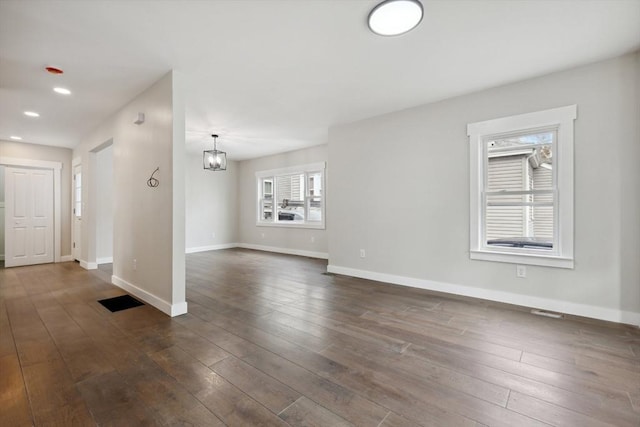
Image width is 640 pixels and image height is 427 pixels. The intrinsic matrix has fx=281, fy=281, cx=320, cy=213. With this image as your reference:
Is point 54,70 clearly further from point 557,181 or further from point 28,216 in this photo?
point 557,181

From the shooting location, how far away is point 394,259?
4355 millimetres

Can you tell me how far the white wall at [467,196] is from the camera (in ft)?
9.18

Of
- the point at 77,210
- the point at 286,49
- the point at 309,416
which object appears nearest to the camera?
the point at 309,416

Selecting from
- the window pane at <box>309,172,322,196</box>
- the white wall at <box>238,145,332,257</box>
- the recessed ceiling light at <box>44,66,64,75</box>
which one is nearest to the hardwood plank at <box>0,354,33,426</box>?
the recessed ceiling light at <box>44,66,64,75</box>

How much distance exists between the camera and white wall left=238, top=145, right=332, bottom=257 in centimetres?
686

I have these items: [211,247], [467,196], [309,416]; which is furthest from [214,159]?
[309,416]

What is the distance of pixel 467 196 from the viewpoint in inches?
146

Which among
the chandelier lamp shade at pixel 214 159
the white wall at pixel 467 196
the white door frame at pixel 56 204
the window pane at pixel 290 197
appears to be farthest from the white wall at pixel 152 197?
the window pane at pixel 290 197

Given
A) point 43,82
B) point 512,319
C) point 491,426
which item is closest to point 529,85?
point 512,319

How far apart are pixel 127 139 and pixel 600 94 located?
570 centimetres

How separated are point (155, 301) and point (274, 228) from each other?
15.2 feet

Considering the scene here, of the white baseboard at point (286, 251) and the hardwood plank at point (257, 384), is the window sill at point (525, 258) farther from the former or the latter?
the white baseboard at point (286, 251)

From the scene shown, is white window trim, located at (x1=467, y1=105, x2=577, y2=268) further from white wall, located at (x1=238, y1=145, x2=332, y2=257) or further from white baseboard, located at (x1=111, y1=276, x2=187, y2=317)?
white baseboard, located at (x1=111, y1=276, x2=187, y2=317)

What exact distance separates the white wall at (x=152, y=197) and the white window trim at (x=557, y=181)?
11.6 feet
